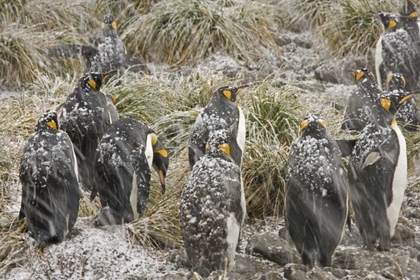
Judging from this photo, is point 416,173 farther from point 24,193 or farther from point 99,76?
point 24,193

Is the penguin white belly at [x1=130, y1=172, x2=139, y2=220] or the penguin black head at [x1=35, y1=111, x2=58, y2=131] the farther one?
the penguin white belly at [x1=130, y1=172, x2=139, y2=220]

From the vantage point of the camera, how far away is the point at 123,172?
5.02m

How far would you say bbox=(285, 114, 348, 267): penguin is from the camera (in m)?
4.47

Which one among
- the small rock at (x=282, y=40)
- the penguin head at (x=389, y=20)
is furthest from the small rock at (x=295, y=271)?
the small rock at (x=282, y=40)

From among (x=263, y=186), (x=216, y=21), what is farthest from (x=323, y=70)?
(x=263, y=186)

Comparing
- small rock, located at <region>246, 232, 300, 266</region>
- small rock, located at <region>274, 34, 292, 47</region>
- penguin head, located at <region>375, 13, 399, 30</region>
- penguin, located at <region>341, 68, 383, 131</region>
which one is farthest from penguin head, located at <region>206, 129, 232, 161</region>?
small rock, located at <region>274, 34, 292, 47</region>

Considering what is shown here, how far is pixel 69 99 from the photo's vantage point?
577cm

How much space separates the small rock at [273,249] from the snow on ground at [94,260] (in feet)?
1.67

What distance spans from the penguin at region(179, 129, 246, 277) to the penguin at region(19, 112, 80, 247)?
0.76m

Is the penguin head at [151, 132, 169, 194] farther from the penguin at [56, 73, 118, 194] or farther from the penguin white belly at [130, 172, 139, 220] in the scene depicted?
the penguin at [56, 73, 118, 194]

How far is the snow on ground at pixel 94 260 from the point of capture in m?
4.63

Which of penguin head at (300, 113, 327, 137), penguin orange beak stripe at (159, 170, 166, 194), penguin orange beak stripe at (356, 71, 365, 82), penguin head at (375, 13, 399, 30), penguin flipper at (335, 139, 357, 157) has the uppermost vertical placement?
penguin head at (375, 13, 399, 30)

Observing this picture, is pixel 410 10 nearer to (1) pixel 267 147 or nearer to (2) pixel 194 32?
(2) pixel 194 32

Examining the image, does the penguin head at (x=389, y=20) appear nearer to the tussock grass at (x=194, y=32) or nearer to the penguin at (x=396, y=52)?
the penguin at (x=396, y=52)
